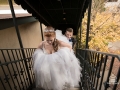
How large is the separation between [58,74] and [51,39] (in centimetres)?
65

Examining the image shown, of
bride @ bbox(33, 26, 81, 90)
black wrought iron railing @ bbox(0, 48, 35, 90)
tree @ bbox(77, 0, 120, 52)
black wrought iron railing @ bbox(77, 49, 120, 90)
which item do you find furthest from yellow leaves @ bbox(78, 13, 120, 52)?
bride @ bbox(33, 26, 81, 90)

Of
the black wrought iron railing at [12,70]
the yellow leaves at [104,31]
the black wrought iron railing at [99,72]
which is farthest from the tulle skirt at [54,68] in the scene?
the yellow leaves at [104,31]

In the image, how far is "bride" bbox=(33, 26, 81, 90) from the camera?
2.10m

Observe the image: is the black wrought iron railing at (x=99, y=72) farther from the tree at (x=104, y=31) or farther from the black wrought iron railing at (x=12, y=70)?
the tree at (x=104, y=31)

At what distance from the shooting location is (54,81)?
7.19 feet

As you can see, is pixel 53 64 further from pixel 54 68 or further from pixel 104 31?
pixel 104 31

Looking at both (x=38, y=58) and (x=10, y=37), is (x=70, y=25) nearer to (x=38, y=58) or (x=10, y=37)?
(x=10, y=37)

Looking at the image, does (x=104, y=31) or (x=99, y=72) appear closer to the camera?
(x=99, y=72)

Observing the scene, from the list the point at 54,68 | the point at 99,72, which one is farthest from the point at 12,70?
the point at 99,72

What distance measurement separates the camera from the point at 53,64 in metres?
2.11

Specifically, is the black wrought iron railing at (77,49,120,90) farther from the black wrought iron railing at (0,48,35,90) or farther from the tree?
the tree

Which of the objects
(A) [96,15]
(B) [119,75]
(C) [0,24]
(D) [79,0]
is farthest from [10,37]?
(A) [96,15]

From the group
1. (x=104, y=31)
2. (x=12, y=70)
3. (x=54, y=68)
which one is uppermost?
(x=104, y=31)

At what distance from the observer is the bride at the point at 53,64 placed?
2.10m
